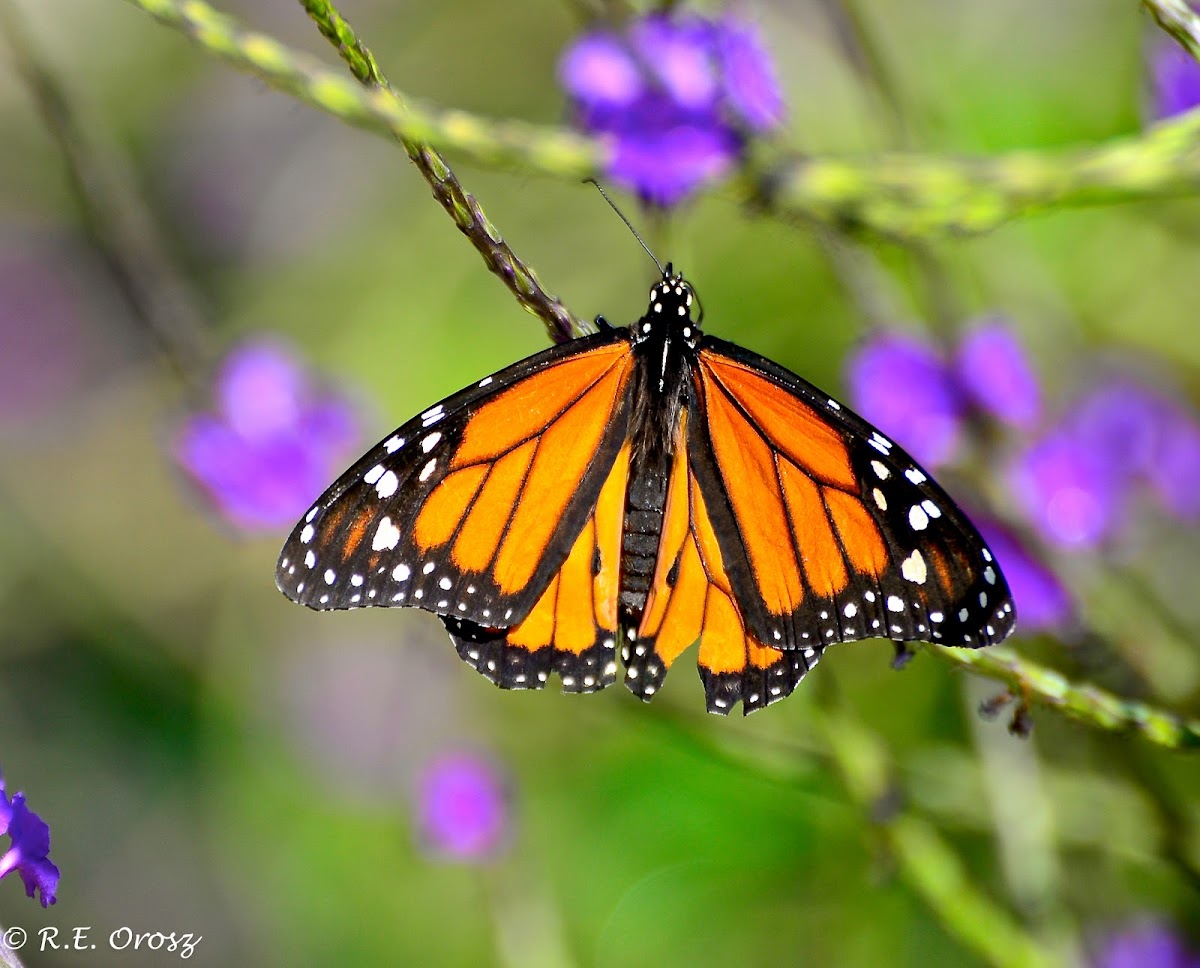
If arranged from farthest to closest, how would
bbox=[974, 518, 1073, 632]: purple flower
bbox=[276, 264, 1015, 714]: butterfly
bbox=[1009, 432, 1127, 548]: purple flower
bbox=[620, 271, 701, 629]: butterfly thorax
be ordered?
bbox=[1009, 432, 1127, 548]: purple flower < bbox=[974, 518, 1073, 632]: purple flower < bbox=[620, 271, 701, 629]: butterfly thorax < bbox=[276, 264, 1015, 714]: butterfly

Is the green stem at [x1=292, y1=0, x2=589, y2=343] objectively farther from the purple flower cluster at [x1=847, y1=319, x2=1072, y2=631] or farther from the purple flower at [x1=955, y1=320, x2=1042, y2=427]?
the purple flower at [x1=955, y1=320, x2=1042, y2=427]

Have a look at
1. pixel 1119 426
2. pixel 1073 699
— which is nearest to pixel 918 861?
pixel 1073 699

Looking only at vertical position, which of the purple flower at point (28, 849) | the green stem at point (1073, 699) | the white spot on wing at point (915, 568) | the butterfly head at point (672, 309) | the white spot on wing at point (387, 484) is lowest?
the purple flower at point (28, 849)

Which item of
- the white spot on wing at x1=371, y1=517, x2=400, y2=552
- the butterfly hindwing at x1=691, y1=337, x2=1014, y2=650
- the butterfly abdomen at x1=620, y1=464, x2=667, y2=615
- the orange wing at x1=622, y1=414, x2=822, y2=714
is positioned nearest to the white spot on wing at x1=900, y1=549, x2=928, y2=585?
the butterfly hindwing at x1=691, y1=337, x2=1014, y2=650

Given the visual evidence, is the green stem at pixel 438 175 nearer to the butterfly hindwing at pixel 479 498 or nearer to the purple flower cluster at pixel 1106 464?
the butterfly hindwing at pixel 479 498

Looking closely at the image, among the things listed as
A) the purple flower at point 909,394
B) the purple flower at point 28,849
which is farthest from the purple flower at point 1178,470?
the purple flower at point 28,849

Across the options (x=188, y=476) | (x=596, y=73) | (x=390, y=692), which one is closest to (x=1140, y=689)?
(x=596, y=73)

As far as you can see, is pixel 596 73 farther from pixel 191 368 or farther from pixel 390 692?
pixel 390 692
